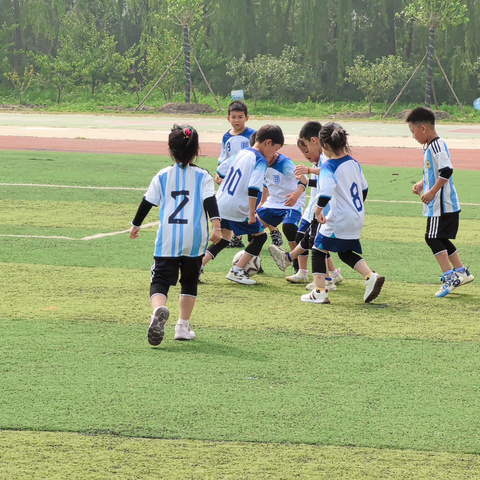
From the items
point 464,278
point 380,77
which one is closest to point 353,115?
point 380,77

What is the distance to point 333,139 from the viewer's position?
7457 mm

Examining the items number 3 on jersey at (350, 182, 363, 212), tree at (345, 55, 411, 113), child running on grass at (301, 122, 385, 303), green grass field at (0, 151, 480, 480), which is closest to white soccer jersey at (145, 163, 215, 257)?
green grass field at (0, 151, 480, 480)

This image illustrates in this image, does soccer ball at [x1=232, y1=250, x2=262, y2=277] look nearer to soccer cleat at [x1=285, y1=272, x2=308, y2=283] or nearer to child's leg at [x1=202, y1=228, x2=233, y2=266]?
child's leg at [x1=202, y1=228, x2=233, y2=266]

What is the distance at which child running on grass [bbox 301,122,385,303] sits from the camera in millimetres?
7488

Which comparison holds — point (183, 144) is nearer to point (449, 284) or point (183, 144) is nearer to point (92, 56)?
point (449, 284)

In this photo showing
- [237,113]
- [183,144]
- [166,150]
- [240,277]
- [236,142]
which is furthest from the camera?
[166,150]

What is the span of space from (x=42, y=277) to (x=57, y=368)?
9.87ft

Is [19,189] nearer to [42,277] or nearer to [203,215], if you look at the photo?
[42,277]

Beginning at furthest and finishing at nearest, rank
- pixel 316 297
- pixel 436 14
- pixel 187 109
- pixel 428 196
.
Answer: pixel 187 109 → pixel 436 14 → pixel 428 196 → pixel 316 297

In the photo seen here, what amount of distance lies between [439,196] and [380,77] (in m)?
35.3

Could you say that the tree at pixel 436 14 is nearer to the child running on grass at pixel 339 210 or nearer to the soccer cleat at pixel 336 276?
the soccer cleat at pixel 336 276

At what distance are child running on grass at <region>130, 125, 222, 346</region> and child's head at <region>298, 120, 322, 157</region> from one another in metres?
2.19

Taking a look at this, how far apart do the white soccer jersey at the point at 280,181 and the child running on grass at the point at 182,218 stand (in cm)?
265

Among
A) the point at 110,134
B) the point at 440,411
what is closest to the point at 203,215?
the point at 440,411
